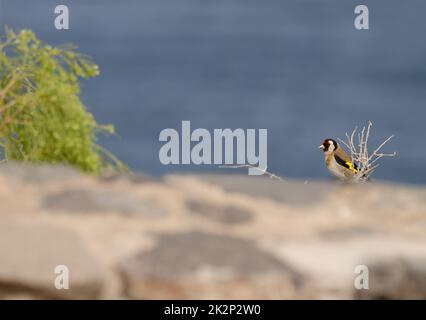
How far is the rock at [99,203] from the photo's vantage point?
15.5 feet

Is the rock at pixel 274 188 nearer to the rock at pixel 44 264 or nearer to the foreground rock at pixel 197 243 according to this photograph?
the foreground rock at pixel 197 243

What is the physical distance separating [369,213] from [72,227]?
1326 mm

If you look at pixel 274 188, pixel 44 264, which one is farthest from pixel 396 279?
pixel 44 264

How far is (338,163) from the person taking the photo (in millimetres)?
9562

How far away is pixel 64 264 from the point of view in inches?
179

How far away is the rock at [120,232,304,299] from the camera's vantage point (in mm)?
4520

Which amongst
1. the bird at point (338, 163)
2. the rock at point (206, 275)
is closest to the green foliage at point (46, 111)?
the bird at point (338, 163)

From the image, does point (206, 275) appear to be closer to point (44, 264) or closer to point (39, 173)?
point (44, 264)

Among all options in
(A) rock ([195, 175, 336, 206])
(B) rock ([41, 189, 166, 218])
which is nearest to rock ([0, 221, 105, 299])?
(B) rock ([41, 189, 166, 218])

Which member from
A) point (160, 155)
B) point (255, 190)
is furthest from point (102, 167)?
point (255, 190)

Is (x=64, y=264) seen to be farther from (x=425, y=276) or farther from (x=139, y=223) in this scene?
(x=425, y=276)

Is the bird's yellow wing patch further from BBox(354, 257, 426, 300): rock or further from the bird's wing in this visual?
→ BBox(354, 257, 426, 300): rock

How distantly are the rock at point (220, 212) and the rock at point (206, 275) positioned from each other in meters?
0.21

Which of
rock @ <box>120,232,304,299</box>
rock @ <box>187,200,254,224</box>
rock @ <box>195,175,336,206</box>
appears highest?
rock @ <box>195,175,336,206</box>
